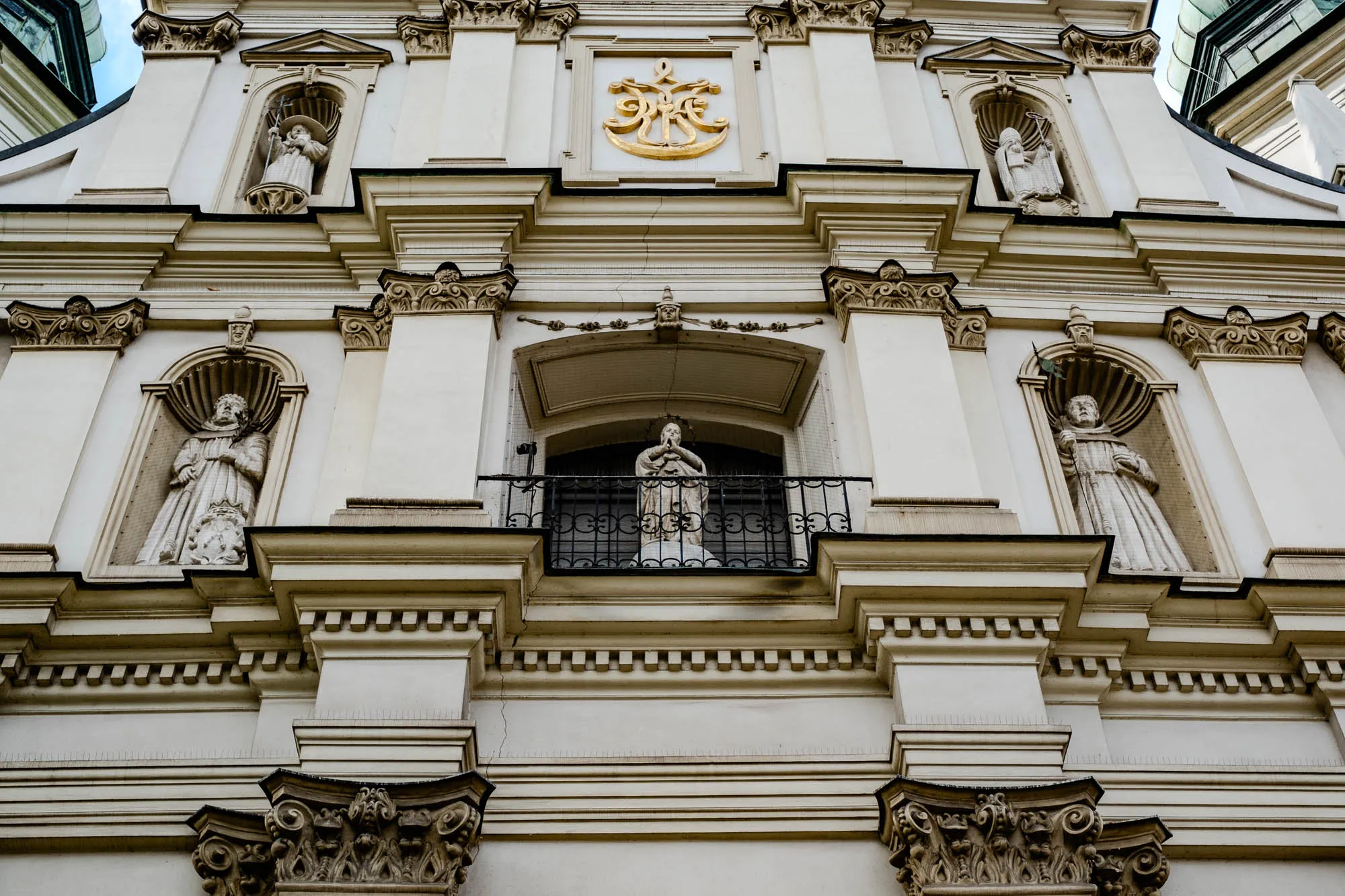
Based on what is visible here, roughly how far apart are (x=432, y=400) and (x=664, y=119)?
15.1 ft

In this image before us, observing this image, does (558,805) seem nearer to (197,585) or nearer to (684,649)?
(684,649)

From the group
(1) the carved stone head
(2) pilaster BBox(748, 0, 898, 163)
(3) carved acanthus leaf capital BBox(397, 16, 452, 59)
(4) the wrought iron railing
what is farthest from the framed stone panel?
(1) the carved stone head

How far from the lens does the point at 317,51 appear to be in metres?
14.2

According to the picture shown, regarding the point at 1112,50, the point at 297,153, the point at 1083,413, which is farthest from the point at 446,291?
the point at 1112,50

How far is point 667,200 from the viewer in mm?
12141

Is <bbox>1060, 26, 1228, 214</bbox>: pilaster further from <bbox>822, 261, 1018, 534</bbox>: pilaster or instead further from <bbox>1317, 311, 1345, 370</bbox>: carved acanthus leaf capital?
<bbox>822, 261, 1018, 534</bbox>: pilaster

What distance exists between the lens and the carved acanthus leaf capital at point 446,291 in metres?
10.9

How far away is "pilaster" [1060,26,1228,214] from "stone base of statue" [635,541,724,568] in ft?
18.0

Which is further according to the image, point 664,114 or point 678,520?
point 664,114

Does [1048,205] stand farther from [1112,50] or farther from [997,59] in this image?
[1112,50]

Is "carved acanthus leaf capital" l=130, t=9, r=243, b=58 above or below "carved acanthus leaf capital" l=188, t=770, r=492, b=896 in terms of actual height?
above

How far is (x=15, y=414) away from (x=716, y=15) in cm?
783

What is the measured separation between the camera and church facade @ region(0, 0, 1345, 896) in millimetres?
8180

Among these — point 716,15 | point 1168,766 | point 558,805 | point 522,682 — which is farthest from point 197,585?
point 716,15
